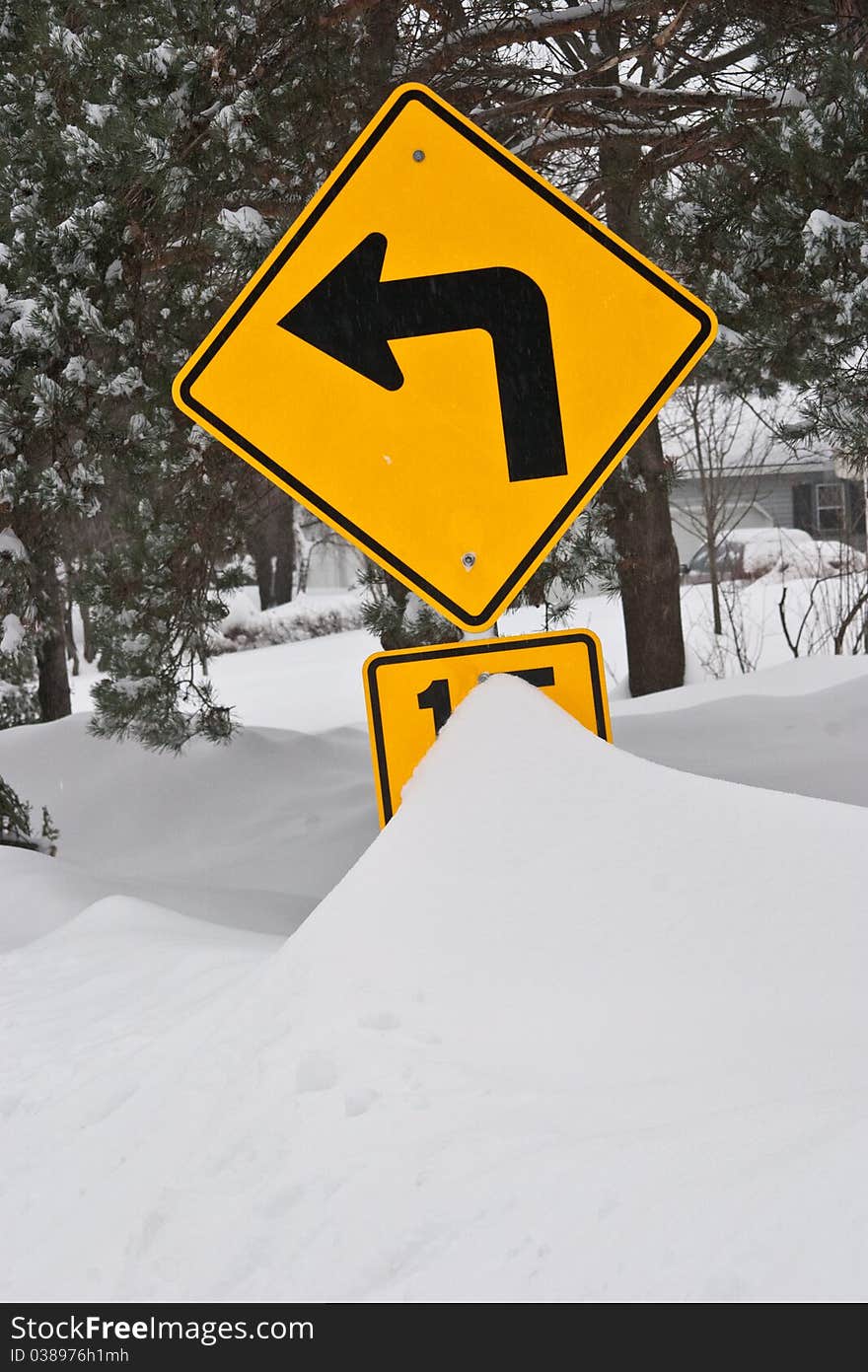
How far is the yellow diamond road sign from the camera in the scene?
98.9 inches

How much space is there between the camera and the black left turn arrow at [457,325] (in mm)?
2512

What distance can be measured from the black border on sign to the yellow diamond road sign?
6 centimetres

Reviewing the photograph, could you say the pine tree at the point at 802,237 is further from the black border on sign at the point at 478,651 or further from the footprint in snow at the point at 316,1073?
the footprint in snow at the point at 316,1073

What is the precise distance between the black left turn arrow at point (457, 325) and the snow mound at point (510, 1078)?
0.52 meters

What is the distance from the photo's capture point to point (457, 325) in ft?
8.34

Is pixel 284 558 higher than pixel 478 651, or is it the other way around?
pixel 284 558

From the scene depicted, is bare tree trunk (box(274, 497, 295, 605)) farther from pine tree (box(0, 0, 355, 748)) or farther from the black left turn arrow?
the black left turn arrow

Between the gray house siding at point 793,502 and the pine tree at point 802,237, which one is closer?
the pine tree at point 802,237

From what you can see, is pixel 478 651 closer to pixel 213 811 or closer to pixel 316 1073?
pixel 316 1073

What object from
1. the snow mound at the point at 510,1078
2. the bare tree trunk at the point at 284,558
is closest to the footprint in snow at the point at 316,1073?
the snow mound at the point at 510,1078

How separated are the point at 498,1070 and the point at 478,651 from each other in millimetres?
1007

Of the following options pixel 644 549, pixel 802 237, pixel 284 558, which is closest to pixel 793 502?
pixel 284 558

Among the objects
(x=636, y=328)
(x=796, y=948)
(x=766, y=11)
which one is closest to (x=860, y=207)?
(x=766, y=11)

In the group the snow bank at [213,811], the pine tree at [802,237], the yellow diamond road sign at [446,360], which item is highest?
the pine tree at [802,237]
